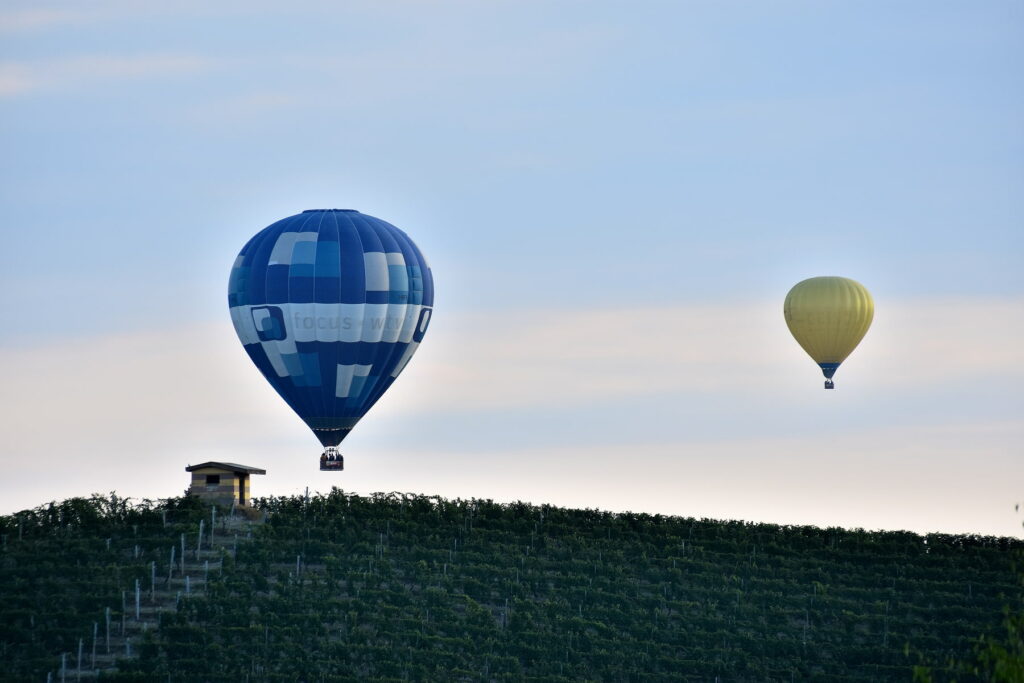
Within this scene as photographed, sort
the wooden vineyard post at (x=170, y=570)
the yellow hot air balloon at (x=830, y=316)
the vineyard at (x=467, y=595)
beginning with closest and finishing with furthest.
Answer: the vineyard at (x=467, y=595) → the wooden vineyard post at (x=170, y=570) → the yellow hot air balloon at (x=830, y=316)

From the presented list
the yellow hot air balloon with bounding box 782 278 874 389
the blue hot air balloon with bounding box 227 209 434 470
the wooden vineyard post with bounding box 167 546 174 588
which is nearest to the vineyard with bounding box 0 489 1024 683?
the wooden vineyard post with bounding box 167 546 174 588

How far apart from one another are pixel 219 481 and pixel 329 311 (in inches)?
242

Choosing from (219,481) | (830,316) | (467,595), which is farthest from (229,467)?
(830,316)

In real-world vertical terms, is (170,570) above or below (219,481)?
below

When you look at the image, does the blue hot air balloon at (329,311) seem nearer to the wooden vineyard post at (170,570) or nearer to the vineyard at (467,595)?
the vineyard at (467,595)

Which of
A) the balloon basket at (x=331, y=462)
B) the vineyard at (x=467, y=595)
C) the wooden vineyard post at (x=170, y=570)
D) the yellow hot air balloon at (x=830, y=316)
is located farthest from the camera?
the yellow hot air balloon at (x=830, y=316)

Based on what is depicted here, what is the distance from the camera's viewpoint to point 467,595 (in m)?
48.0

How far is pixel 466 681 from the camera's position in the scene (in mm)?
43781

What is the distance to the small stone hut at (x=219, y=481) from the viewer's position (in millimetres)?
51062

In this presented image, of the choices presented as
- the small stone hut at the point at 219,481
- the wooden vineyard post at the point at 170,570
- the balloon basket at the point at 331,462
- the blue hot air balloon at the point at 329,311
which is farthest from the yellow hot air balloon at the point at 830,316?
the wooden vineyard post at the point at 170,570

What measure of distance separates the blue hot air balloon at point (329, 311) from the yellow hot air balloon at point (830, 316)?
60.9 feet

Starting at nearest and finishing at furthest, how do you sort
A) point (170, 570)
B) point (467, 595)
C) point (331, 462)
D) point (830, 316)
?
point (170, 570) → point (467, 595) → point (331, 462) → point (830, 316)

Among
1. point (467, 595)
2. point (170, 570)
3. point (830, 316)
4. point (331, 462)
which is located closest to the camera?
point (170, 570)

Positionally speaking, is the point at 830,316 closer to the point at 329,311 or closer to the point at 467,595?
the point at 329,311
